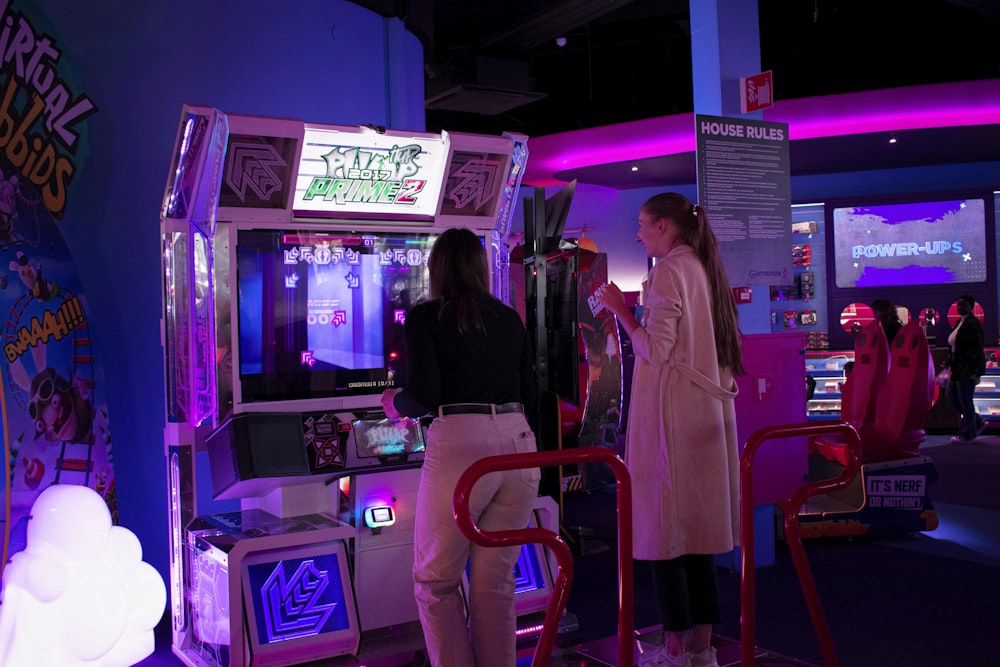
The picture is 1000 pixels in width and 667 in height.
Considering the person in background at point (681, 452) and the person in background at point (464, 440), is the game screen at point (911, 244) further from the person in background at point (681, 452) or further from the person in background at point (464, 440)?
the person in background at point (464, 440)

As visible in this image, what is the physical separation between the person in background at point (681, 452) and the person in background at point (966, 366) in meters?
7.46

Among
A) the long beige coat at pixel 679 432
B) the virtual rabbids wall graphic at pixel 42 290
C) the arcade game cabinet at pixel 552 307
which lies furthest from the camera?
the arcade game cabinet at pixel 552 307

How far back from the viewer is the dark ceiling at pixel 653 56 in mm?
7254

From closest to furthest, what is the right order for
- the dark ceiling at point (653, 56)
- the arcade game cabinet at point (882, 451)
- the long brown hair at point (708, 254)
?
the long brown hair at point (708, 254) < the arcade game cabinet at point (882, 451) < the dark ceiling at point (653, 56)

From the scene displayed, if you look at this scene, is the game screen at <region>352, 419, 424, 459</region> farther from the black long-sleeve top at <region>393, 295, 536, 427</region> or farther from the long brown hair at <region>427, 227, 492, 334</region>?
the long brown hair at <region>427, 227, 492, 334</region>

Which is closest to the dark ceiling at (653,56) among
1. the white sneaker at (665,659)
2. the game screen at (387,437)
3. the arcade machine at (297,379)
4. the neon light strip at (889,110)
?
the neon light strip at (889,110)

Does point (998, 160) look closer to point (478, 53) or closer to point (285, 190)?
point (478, 53)

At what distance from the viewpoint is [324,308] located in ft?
11.1

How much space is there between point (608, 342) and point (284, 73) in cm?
335

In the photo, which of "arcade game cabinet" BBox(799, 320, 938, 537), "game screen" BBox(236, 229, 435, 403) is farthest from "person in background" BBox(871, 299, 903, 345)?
"game screen" BBox(236, 229, 435, 403)

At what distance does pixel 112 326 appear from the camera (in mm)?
4027

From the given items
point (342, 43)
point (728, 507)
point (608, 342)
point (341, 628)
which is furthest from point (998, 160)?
point (341, 628)

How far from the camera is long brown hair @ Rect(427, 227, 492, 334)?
106 inches

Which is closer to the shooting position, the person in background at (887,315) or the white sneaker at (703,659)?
the white sneaker at (703,659)
